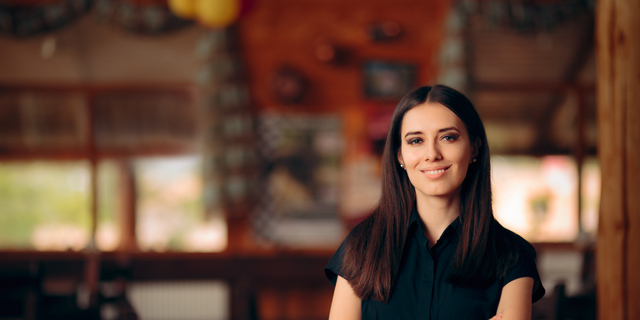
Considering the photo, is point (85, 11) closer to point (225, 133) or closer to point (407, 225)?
point (225, 133)

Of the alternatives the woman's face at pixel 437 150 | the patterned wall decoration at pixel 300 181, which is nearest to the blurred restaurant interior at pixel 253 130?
the patterned wall decoration at pixel 300 181

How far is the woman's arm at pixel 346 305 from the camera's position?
50.3 inches

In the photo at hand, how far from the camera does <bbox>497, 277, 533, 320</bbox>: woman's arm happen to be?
1.16 metres

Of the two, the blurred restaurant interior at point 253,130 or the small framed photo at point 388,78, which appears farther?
the small framed photo at point 388,78

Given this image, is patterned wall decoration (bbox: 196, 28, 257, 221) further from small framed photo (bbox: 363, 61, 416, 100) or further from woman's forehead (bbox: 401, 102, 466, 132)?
woman's forehead (bbox: 401, 102, 466, 132)

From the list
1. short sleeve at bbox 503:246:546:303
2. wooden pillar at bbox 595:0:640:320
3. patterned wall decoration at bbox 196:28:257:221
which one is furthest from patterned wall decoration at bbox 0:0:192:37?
short sleeve at bbox 503:246:546:303

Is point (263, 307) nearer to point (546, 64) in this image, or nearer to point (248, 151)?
point (248, 151)

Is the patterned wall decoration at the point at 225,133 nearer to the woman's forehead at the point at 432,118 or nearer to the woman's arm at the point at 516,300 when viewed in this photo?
the woman's forehead at the point at 432,118

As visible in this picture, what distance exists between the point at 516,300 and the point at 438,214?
270 mm

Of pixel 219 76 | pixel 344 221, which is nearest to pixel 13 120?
pixel 219 76

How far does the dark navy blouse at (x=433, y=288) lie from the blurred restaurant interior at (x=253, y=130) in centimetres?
302

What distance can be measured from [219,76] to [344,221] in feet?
5.39

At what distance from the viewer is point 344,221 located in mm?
4328

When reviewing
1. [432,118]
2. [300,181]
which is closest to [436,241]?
A: [432,118]
